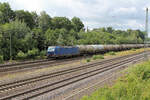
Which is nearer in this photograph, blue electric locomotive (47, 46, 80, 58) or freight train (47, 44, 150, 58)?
blue electric locomotive (47, 46, 80, 58)

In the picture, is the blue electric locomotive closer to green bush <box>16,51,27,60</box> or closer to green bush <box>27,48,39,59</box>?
green bush <box>27,48,39,59</box>

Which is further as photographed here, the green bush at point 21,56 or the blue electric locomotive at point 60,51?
the green bush at point 21,56

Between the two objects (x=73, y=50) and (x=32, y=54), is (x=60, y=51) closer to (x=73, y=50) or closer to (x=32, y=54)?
(x=73, y=50)

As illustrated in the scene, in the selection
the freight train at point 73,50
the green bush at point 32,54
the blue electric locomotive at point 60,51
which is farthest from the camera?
the green bush at point 32,54

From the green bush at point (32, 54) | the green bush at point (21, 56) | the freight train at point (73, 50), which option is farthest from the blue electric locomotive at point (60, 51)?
the green bush at point (21, 56)

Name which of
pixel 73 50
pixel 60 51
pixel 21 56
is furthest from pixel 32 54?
pixel 73 50

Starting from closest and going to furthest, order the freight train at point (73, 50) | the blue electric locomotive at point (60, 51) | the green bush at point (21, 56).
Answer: the blue electric locomotive at point (60, 51)
the freight train at point (73, 50)
the green bush at point (21, 56)

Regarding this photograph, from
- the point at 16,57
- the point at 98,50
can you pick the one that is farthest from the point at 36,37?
the point at 98,50

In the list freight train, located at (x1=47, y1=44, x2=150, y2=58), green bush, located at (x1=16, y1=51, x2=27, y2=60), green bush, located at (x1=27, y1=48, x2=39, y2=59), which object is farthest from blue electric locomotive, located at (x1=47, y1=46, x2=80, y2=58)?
green bush, located at (x1=16, y1=51, x2=27, y2=60)

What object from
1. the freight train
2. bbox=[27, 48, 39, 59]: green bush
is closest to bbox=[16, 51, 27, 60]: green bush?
bbox=[27, 48, 39, 59]: green bush

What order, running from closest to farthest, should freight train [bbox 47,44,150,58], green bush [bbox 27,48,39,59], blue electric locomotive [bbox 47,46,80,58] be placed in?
blue electric locomotive [bbox 47,46,80,58]
freight train [bbox 47,44,150,58]
green bush [bbox 27,48,39,59]

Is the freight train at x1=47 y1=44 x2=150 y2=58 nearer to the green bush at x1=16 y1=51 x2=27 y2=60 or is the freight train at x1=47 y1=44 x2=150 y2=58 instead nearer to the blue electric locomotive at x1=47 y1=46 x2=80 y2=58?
the blue electric locomotive at x1=47 y1=46 x2=80 y2=58

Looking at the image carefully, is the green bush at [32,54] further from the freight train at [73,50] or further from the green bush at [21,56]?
the freight train at [73,50]

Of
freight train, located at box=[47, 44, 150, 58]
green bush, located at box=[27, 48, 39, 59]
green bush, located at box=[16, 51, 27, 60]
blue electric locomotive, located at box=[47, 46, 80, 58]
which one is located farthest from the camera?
green bush, located at box=[27, 48, 39, 59]
